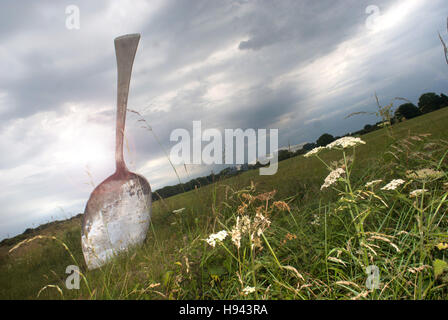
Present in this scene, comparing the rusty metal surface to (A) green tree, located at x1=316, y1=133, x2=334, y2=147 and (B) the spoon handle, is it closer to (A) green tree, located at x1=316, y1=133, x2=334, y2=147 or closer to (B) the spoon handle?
(B) the spoon handle

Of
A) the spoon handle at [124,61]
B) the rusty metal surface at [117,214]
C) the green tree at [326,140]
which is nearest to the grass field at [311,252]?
the rusty metal surface at [117,214]

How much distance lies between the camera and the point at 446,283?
1624mm

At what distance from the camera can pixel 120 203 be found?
4098mm

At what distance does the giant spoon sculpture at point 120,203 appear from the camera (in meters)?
3.89

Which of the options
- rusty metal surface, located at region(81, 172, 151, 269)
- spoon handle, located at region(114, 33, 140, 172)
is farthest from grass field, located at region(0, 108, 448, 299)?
spoon handle, located at region(114, 33, 140, 172)

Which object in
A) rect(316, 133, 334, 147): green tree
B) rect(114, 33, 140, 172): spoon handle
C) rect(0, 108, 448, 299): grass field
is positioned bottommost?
rect(0, 108, 448, 299): grass field

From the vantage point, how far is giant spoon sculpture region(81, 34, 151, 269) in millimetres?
3889

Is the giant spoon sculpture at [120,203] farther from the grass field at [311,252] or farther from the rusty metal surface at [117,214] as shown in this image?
the grass field at [311,252]

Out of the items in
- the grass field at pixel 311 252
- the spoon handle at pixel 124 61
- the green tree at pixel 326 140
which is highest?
the spoon handle at pixel 124 61

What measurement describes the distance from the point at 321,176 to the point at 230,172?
138 centimetres

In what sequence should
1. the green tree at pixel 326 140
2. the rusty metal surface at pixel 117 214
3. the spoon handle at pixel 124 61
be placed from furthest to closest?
the green tree at pixel 326 140, the spoon handle at pixel 124 61, the rusty metal surface at pixel 117 214

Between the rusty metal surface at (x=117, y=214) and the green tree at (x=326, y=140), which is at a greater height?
the green tree at (x=326, y=140)
